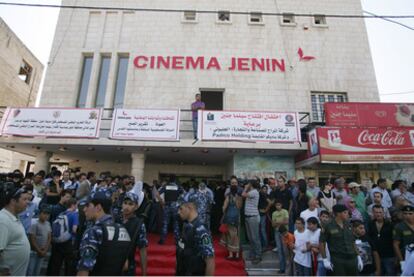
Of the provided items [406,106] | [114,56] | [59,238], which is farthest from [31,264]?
[406,106]

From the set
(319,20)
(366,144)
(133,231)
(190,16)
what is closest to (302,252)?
(133,231)

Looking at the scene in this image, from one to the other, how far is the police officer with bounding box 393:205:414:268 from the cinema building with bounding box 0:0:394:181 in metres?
6.43

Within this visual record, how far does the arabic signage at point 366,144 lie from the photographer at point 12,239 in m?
8.45

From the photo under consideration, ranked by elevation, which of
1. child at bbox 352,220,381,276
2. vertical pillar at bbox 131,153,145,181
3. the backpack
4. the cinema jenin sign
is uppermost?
the cinema jenin sign

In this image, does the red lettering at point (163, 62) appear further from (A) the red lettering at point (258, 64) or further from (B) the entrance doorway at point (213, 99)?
(A) the red lettering at point (258, 64)

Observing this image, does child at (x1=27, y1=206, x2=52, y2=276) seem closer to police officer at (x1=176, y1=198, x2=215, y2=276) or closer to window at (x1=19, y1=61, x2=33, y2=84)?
police officer at (x1=176, y1=198, x2=215, y2=276)

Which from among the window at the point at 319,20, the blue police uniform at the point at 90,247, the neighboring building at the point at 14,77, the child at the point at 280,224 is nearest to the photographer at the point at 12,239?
the blue police uniform at the point at 90,247

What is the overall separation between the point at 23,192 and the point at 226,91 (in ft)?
33.9

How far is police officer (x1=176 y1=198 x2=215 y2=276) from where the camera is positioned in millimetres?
2709

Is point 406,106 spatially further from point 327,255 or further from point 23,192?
point 23,192

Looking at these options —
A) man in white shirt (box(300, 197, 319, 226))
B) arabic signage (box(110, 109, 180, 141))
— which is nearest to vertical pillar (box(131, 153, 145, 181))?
arabic signage (box(110, 109, 180, 141))

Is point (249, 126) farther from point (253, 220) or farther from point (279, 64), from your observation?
point (279, 64)

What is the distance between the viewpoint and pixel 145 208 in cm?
665

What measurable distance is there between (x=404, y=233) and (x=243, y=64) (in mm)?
10607
